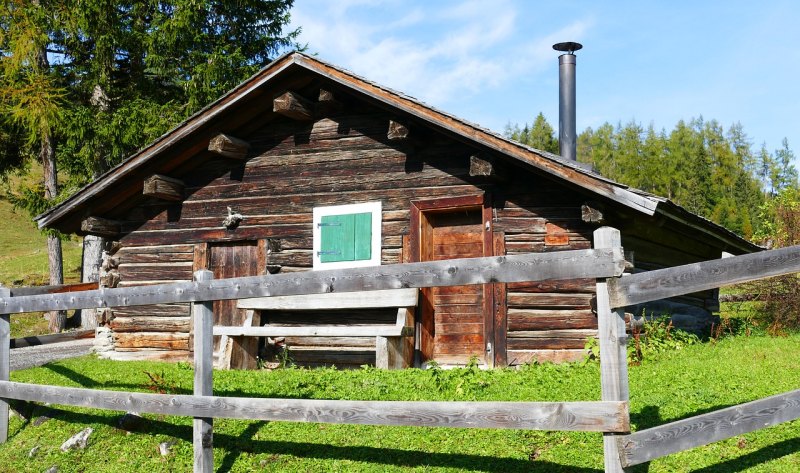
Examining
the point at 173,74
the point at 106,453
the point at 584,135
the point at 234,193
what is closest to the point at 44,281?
the point at 173,74

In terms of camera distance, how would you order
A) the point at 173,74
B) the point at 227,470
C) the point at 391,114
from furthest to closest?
the point at 173,74
the point at 391,114
the point at 227,470

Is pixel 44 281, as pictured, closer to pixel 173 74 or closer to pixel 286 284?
pixel 173 74

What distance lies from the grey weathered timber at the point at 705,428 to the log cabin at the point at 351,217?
12.9ft

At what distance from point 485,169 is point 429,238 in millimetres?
1589

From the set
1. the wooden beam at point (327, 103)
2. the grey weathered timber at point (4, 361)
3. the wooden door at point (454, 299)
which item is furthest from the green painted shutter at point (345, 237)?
the grey weathered timber at point (4, 361)

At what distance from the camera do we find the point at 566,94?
12984mm

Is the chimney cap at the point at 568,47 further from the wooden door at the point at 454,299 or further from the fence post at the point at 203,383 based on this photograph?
the fence post at the point at 203,383

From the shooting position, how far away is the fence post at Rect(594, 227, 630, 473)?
399 centimetres

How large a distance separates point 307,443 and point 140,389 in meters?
3.55

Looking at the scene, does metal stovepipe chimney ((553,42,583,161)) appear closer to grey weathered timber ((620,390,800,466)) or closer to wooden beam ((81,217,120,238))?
wooden beam ((81,217,120,238))

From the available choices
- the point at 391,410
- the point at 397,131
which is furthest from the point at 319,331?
the point at 391,410

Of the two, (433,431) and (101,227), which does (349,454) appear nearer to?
(433,431)

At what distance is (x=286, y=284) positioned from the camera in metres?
5.19

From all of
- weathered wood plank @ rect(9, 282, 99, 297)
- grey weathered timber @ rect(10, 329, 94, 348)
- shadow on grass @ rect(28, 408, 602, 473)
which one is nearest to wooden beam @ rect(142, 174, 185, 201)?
weathered wood plank @ rect(9, 282, 99, 297)
